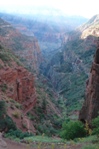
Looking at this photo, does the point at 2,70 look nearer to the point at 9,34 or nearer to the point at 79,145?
the point at 79,145

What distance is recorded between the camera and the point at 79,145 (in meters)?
14.5

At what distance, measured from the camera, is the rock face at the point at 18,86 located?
117 ft

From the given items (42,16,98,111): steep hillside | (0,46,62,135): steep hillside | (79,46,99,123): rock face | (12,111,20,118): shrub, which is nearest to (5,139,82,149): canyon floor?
(79,46,99,123): rock face

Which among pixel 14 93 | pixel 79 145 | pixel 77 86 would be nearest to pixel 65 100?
pixel 77 86

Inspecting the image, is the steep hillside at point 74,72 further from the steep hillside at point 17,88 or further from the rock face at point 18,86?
the steep hillside at point 17,88

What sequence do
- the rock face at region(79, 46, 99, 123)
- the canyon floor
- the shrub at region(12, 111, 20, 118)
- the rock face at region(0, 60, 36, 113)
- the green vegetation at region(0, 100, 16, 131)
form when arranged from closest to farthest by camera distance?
the canyon floor, the rock face at region(79, 46, 99, 123), the green vegetation at region(0, 100, 16, 131), the shrub at region(12, 111, 20, 118), the rock face at region(0, 60, 36, 113)

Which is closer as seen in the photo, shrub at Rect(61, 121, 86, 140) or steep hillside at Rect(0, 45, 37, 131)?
shrub at Rect(61, 121, 86, 140)

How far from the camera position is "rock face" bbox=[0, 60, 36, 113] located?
35.7 metres

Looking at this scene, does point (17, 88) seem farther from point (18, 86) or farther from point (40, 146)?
point (40, 146)

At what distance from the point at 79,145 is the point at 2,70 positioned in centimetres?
2456

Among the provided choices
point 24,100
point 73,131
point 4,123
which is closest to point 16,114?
point 4,123

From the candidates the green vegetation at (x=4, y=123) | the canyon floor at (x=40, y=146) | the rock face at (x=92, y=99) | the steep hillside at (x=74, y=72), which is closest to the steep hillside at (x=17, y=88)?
the green vegetation at (x=4, y=123)

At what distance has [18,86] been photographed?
1511 inches

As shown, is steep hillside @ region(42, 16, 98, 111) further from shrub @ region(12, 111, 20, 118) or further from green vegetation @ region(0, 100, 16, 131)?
green vegetation @ region(0, 100, 16, 131)
